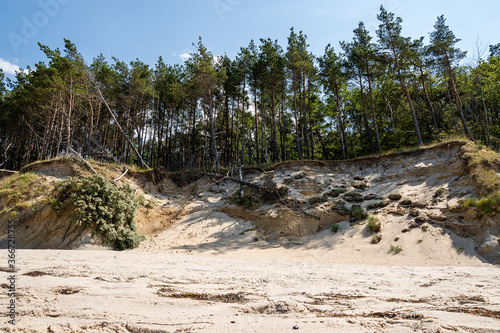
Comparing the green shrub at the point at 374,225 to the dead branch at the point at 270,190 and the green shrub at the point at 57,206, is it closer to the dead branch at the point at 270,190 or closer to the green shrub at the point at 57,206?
the dead branch at the point at 270,190

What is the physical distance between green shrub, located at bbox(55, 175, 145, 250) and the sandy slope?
910mm

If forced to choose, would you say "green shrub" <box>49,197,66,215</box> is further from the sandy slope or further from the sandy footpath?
the sandy footpath

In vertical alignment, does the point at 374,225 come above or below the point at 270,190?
below

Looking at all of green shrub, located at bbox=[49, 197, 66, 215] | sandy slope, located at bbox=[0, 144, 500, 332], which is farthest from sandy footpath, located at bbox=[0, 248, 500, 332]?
green shrub, located at bbox=[49, 197, 66, 215]

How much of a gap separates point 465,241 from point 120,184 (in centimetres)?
1744

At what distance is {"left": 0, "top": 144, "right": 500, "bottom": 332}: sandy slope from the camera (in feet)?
10.0

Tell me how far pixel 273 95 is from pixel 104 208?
17242 mm

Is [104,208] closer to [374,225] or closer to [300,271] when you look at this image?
[300,271]

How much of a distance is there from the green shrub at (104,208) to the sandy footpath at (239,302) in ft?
23.5

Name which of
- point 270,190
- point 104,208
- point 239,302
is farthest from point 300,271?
point 104,208

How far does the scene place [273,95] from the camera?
24656mm

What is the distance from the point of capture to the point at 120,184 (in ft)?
53.9

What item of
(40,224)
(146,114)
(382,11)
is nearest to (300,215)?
(40,224)

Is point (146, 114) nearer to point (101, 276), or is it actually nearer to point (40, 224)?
point (40, 224)
